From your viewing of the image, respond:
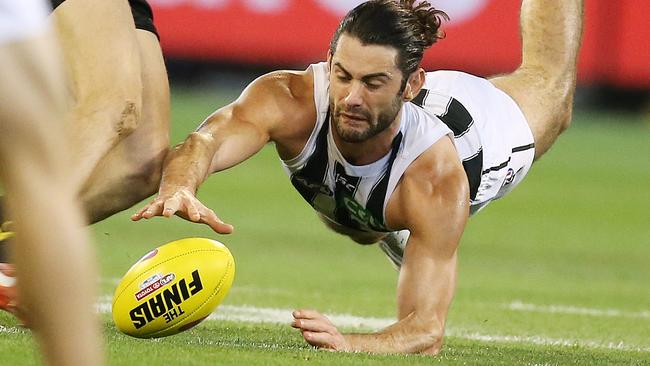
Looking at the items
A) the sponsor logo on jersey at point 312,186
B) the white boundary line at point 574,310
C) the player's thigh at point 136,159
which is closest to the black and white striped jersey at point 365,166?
the sponsor logo on jersey at point 312,186

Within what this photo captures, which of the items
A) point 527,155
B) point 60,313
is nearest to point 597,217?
point 527,155

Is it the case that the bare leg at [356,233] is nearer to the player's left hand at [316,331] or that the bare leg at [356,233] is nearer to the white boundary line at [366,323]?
the white boundary line at [366,323]

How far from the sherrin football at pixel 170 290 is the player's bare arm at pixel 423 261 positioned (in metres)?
0.41

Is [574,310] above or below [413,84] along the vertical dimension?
below

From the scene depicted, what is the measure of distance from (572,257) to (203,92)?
8962 mm

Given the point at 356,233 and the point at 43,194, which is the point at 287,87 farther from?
the point at 43,194

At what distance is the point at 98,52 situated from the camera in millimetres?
5465

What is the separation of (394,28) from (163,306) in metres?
1.48

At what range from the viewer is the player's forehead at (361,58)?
17.3ft

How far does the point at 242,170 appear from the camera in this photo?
1366cm

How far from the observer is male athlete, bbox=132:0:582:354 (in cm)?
501

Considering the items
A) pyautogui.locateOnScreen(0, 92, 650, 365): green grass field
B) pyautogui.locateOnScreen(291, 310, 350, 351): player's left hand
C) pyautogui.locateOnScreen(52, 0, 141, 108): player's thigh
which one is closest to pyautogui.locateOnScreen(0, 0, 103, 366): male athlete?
pyautogui.locateOnScreen(0, 92, 650, 365): green grass field

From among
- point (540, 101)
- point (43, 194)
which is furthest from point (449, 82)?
point (43, 194)

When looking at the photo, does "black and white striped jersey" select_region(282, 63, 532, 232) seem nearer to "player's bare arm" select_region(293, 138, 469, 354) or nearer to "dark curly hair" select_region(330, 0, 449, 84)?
"player's bare arm" select_region(293, 138, 469, 354)
